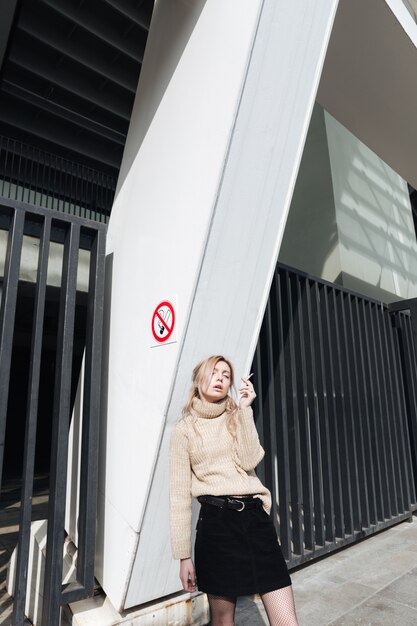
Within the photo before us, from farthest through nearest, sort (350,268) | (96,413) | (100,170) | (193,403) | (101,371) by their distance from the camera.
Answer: (100,170) → (350,268) → (101,371) → (96,413) → (193,403)

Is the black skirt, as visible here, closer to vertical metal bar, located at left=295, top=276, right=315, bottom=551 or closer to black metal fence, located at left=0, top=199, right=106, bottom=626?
black metal fence, located at left=0, top=199, right=106, bottom=626

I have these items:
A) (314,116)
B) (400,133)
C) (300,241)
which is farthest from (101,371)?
(314,116)

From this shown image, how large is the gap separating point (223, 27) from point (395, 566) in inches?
182

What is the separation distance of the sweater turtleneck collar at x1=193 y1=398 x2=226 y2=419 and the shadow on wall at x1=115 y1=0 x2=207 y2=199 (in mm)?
2187

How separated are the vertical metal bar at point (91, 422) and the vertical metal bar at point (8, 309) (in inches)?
19.1

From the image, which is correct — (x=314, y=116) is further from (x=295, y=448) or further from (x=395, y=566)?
(x=395, y=566)

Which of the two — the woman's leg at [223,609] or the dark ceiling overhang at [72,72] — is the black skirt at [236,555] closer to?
the woman's leg at [223,609]

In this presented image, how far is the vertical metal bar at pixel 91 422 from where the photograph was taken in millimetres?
2494

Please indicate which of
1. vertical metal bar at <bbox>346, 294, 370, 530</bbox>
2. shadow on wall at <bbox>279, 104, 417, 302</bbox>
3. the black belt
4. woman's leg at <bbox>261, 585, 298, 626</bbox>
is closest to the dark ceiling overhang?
shadow on wall at <bbox>279, 104, 417, 302</bbox>

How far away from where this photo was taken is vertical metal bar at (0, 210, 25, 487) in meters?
2.36

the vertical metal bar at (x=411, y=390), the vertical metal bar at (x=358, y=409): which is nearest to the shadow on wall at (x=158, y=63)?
the vertical metal bar at (x=358, y=409)

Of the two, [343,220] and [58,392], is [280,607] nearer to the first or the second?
[58,392]

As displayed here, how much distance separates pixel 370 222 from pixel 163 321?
19.1 ft

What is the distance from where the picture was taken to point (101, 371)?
2.93m
